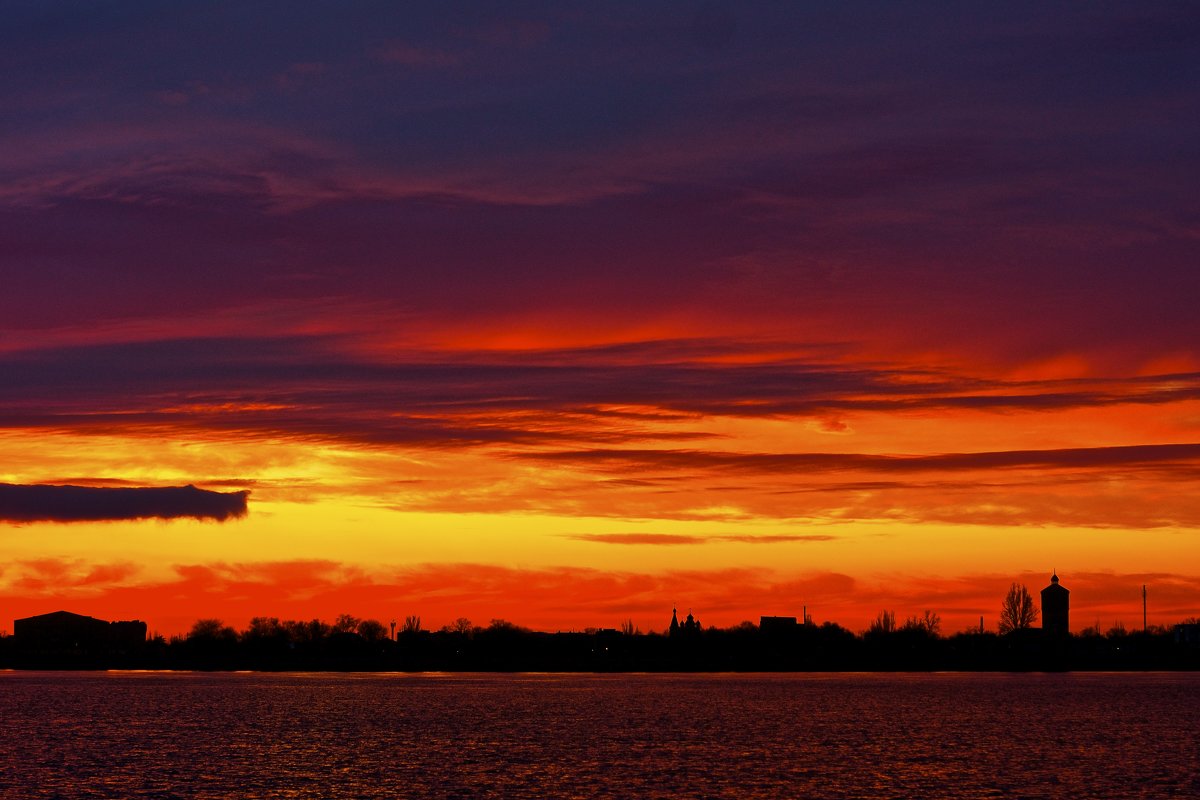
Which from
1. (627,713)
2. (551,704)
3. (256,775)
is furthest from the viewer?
(551,704)

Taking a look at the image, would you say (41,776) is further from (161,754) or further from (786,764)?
(786,764)

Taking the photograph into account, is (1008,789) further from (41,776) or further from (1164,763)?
(41,776)

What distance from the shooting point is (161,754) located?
110188mm

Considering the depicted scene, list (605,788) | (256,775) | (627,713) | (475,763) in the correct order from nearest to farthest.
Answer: (605,788) → (256,775) → (475,763) → (627,713)

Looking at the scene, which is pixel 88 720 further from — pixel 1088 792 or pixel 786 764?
pixel 1088 792

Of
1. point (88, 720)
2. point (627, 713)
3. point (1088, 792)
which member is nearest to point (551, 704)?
point (627, 713)

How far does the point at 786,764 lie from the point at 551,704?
97.9m

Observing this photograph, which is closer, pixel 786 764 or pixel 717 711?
pixel 786 764

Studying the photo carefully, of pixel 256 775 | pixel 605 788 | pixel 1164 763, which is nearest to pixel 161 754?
pixel 256 775

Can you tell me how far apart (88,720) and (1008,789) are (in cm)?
10360

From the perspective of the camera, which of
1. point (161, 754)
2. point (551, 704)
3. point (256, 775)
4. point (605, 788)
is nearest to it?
point (605, 788)

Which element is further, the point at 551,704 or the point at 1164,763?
the point at 551,704

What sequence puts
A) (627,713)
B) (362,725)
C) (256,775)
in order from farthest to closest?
(627,713), (362,725), (256,775)

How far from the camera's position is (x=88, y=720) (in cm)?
15600
